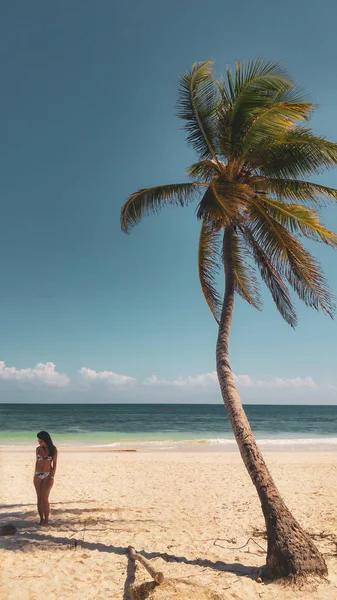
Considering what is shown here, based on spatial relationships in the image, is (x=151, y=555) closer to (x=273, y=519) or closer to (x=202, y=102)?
(x=273, y=519)

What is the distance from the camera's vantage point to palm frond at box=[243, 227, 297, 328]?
777 cm

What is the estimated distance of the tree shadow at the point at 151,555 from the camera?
551cm

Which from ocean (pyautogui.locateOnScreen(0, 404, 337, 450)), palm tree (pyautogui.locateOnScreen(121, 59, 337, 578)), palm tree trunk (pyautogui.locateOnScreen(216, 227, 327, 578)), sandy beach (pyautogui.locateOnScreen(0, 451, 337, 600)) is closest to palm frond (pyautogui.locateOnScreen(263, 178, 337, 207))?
palm tree (pyautogui.locateOnScreen(121, 59, 337, 578))

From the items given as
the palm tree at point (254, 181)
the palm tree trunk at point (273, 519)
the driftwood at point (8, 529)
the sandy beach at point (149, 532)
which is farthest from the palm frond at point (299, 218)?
the driftwood at point (8, 529)

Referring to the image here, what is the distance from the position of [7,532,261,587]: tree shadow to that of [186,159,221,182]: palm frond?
20.7ft

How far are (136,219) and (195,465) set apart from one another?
11834 mm

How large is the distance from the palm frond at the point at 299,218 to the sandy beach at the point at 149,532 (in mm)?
5036

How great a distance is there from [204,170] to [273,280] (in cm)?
250

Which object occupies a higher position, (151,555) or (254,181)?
(254,181)

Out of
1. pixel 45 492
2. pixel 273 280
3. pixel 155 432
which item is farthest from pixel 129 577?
pixel 155 432

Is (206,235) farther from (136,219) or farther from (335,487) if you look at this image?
(335,487)

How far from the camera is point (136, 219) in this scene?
8.43 metres

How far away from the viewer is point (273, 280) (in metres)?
7.91

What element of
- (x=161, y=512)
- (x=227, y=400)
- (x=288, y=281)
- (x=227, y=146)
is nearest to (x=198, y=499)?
(x=161, y=512)
